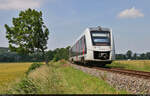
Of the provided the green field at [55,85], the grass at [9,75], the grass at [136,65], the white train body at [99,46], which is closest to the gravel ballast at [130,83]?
the green field at [55,85]

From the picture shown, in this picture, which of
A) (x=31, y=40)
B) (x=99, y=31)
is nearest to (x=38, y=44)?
(x=31, y=40)

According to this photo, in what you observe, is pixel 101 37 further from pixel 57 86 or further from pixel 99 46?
pixel 57 86

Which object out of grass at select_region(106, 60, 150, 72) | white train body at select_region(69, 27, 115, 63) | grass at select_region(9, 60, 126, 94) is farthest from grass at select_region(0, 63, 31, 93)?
grass at select_region(106, 60, 150, 72)

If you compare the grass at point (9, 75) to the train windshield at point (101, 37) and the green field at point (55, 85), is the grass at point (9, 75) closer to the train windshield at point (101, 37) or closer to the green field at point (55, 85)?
the green field at point (55, 85)

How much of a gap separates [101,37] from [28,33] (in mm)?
21481

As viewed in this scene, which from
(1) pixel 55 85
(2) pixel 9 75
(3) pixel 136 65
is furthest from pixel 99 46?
(2) pixel 9 75

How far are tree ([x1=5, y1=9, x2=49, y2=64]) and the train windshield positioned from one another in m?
20.2

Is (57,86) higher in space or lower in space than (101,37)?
lower

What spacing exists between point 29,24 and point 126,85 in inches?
1169

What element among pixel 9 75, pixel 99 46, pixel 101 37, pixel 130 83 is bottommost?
pixel 9 75

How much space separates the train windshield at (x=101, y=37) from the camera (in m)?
15.5

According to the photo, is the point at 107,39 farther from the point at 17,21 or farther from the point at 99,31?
the point at 17,21

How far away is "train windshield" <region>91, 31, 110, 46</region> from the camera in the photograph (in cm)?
1551

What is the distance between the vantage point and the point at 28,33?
34.3 meters
